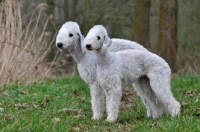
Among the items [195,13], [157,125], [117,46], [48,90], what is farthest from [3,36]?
[195,13]

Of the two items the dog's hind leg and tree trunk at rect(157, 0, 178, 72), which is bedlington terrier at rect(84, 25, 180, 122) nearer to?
the dog's hind leg

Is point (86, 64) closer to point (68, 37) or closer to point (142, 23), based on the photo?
point (68, 37)

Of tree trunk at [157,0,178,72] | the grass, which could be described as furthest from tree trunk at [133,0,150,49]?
the grass

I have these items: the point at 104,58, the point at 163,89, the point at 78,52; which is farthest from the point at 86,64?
the point at 163,89

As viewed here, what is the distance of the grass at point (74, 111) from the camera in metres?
5.06

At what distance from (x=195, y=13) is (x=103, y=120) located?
47.1 ft

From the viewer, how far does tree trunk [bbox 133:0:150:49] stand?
13.3 metres

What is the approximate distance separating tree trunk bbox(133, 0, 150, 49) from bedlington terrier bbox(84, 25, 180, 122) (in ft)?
24.2

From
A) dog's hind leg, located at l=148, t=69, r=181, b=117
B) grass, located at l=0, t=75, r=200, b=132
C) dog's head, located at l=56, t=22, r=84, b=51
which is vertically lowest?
grass, located at l=0, t=75, r=200, b=132

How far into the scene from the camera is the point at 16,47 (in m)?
9.56

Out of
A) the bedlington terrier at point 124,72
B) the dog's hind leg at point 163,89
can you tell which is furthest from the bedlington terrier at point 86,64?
the dog's hind leg at point 163,89

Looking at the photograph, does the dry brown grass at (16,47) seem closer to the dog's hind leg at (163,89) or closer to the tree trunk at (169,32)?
the dog's hind leg at (163,89)

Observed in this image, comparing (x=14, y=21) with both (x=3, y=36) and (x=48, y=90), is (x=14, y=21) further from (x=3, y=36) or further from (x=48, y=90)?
(x=48, y=90)

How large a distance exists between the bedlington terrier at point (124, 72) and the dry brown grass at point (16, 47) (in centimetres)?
336
